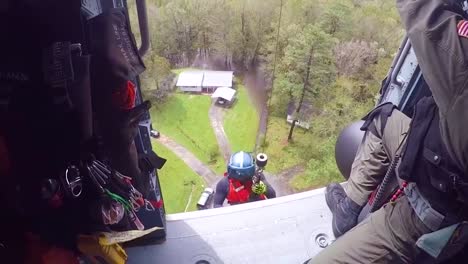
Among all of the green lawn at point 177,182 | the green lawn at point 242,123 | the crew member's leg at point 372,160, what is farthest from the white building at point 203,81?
the crew member's leg at point 372,160

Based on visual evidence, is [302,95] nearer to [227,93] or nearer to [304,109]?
[304,109]

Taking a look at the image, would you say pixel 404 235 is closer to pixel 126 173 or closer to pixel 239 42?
pixel 126 173

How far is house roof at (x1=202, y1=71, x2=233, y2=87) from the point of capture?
292 inches

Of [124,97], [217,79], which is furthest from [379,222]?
[217,79]

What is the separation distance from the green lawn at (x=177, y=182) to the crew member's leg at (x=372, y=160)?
4.19 metres

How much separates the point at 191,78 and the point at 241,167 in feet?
18.3

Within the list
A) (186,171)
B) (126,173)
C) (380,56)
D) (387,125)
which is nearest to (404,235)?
(387,125)

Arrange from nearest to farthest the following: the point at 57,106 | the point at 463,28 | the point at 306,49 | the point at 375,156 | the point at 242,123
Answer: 1. the point at 57,106
2. the point at 463,28
3. the point at 375,156
4. the point at 306,49
5. the point at 242,123

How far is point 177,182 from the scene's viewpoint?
21.9 ft

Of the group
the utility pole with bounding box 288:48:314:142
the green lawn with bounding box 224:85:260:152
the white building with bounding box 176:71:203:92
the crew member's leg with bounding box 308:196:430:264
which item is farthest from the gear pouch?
the utility pole with bounding box 288:48:314:142

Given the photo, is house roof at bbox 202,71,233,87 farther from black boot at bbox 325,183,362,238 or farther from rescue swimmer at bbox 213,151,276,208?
A: black boot at bbox 325,183,362,238

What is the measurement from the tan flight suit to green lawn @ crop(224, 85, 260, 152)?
521 centimetres

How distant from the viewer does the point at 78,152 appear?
72cm

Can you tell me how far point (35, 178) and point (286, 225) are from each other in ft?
4.72
